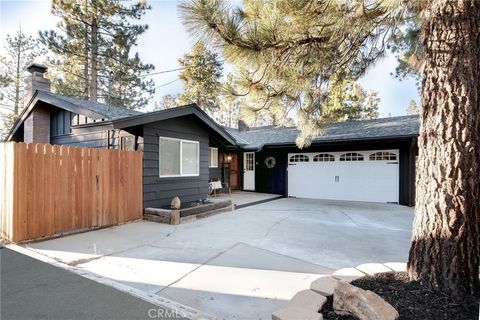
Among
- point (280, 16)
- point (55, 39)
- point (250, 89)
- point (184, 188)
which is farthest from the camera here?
point (55, 39)

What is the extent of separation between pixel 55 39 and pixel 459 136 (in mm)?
17209

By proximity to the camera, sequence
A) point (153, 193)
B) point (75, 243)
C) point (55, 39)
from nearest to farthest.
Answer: point (75, 243)
point (153, 193)
point (55, 39)

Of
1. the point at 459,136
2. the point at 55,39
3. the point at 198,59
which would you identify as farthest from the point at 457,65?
the point at 198,59

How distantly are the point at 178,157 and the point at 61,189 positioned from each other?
126 inches

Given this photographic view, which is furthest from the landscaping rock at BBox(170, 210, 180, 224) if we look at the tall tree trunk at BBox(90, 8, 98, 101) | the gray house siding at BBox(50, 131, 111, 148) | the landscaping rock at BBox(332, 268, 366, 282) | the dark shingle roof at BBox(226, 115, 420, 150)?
the tall tree trunk at BBox(90, 8, 98, 101)

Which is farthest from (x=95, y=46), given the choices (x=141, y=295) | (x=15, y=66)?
(x=141, y=295)

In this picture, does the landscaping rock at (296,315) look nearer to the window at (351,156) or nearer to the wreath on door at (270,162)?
the window at (351,156)

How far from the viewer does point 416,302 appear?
2.22 metres

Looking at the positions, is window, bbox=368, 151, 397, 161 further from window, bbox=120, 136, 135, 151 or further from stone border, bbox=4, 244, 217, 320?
stone border, bbox=4, 244, 217, 320

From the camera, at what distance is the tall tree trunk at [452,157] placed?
2.31 meters

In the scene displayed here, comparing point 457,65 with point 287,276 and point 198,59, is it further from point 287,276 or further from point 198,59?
point 198,59

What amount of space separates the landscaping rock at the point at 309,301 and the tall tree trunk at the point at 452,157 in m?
1.00

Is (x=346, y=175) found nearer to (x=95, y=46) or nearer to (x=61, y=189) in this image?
(x=61, y=189)

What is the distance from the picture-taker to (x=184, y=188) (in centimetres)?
793
